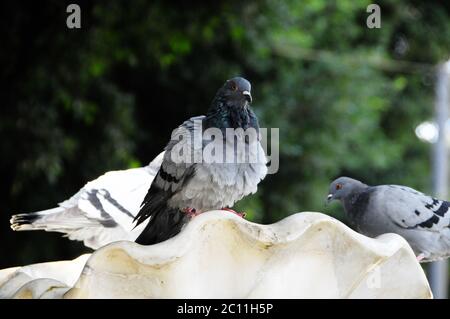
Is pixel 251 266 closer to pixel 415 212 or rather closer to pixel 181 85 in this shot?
pixel 415 212

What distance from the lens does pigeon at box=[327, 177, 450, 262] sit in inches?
137

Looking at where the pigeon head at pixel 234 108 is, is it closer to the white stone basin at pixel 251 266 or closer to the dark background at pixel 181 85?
the white stone basin at pixel 251 266

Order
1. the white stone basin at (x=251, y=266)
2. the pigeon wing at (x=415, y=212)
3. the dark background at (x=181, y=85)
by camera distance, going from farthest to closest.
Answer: the dark background at (x=181, y=85) → the pigeon wing at (x=415, y=212) → the white stone basin at (x=251, y=266)

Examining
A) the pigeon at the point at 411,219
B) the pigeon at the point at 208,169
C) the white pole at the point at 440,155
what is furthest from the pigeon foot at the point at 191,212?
the white pole at the point at 440,155

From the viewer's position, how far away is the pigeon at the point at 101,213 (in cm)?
385

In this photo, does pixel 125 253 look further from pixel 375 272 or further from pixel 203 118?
pixel 203 118

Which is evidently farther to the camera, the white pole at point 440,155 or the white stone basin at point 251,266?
the white pole at point 440,155

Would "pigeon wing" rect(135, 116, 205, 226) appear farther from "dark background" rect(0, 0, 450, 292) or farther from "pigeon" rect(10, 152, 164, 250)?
"dark background" rect(0, 0, 450, 292)

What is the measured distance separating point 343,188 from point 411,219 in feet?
1.64

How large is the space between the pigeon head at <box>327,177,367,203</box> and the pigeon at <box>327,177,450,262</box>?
0.67 feet

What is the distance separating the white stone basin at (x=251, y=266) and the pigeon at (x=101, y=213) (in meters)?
1.57

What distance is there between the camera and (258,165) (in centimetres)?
311

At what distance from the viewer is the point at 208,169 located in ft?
9.95
